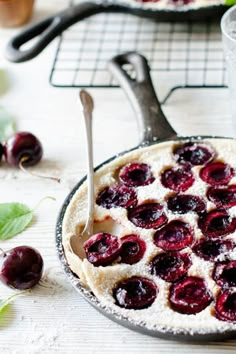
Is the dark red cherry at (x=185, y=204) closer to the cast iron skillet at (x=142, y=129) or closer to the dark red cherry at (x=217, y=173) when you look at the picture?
the dark red cherry at (x=217, y=173)

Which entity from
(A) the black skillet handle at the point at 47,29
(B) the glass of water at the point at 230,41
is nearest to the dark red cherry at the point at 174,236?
(B) the glass of water at the point at 230,41

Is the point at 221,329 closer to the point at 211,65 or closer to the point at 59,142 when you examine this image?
the point at 59,142

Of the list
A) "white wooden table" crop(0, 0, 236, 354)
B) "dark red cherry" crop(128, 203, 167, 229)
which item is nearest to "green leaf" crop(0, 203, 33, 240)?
"white wooden table" crop(0, 0, 236, 354)

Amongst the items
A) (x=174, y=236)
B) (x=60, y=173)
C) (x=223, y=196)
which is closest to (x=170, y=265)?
(x=174, y=236)

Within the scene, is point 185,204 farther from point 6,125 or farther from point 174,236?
point 6,125

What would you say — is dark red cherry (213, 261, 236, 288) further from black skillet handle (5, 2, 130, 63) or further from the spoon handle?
black skillet handle (5, 2, 130, 63)
